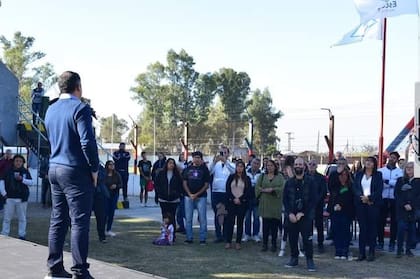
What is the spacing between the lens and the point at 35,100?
19.8 metres

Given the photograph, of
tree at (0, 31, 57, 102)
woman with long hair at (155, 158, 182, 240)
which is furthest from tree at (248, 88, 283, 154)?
woman with long hair at (155, 158, 182, 240)

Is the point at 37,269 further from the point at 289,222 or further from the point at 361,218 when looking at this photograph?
the point at 361,218

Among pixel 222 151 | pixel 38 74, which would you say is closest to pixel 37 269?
pixel 222 151

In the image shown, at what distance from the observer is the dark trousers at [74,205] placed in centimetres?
481

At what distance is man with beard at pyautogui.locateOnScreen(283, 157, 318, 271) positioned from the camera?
30.0ft

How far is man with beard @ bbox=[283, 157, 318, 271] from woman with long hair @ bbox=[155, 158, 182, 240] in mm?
2997

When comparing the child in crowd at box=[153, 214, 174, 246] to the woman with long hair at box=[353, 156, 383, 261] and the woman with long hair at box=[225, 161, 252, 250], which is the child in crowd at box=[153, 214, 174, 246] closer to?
the woman with long hair at box=[225, 161, 252, 250]

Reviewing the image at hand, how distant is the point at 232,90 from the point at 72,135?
60.2 m

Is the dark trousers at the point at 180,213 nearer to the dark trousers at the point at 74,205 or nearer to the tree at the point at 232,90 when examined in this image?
the dark trousers at the point at 74,205

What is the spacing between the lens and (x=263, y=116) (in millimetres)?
64938

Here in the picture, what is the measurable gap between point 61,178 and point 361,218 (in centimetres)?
676

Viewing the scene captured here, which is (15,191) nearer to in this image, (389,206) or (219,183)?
(219,183)

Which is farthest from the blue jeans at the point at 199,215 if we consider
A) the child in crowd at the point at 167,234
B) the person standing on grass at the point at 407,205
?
the person standing on grass at the point at 407,205

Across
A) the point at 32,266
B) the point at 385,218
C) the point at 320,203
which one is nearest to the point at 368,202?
the point at 320,203
